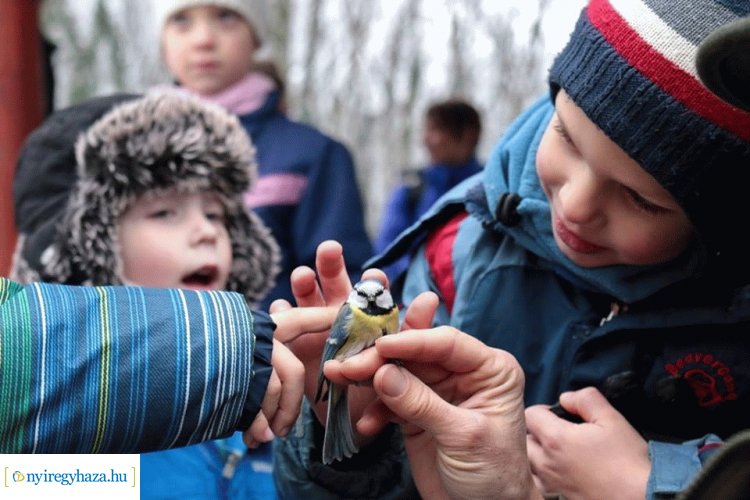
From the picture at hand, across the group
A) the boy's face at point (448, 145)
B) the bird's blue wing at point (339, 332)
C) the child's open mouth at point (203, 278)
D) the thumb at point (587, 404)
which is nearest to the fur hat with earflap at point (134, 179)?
the child's open mouth at point (203, 278)

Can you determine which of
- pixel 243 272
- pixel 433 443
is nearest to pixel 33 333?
pixel 433 443

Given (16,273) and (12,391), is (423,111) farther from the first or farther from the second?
(12,391)

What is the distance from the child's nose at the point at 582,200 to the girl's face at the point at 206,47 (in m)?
1.61

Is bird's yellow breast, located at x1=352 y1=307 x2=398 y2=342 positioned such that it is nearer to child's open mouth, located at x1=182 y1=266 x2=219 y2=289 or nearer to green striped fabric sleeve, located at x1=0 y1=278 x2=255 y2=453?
green striped fabric sleeve, located at x1=0 y1=278 x2=255 y2=453

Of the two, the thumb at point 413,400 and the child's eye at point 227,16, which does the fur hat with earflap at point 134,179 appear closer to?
the thumb at point 413,400

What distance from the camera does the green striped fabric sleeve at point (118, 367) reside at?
91 centimetres

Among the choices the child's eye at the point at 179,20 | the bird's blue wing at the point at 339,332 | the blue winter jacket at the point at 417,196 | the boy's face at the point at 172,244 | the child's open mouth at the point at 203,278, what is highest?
the bird's blue wing at the point at 339,332

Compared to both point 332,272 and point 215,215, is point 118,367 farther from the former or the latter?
point 215,215

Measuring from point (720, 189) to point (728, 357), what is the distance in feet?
0.82

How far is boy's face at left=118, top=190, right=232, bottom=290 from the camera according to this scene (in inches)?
62.6

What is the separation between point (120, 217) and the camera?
1648mm

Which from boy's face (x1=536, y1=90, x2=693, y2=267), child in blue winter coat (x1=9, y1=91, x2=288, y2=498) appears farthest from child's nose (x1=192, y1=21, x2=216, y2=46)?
boy's face (x1=536, y1=90, x2=693, y2=267)

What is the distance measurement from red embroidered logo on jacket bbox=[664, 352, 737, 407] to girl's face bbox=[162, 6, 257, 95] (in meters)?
1.74

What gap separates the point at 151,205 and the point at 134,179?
0.06 meters
